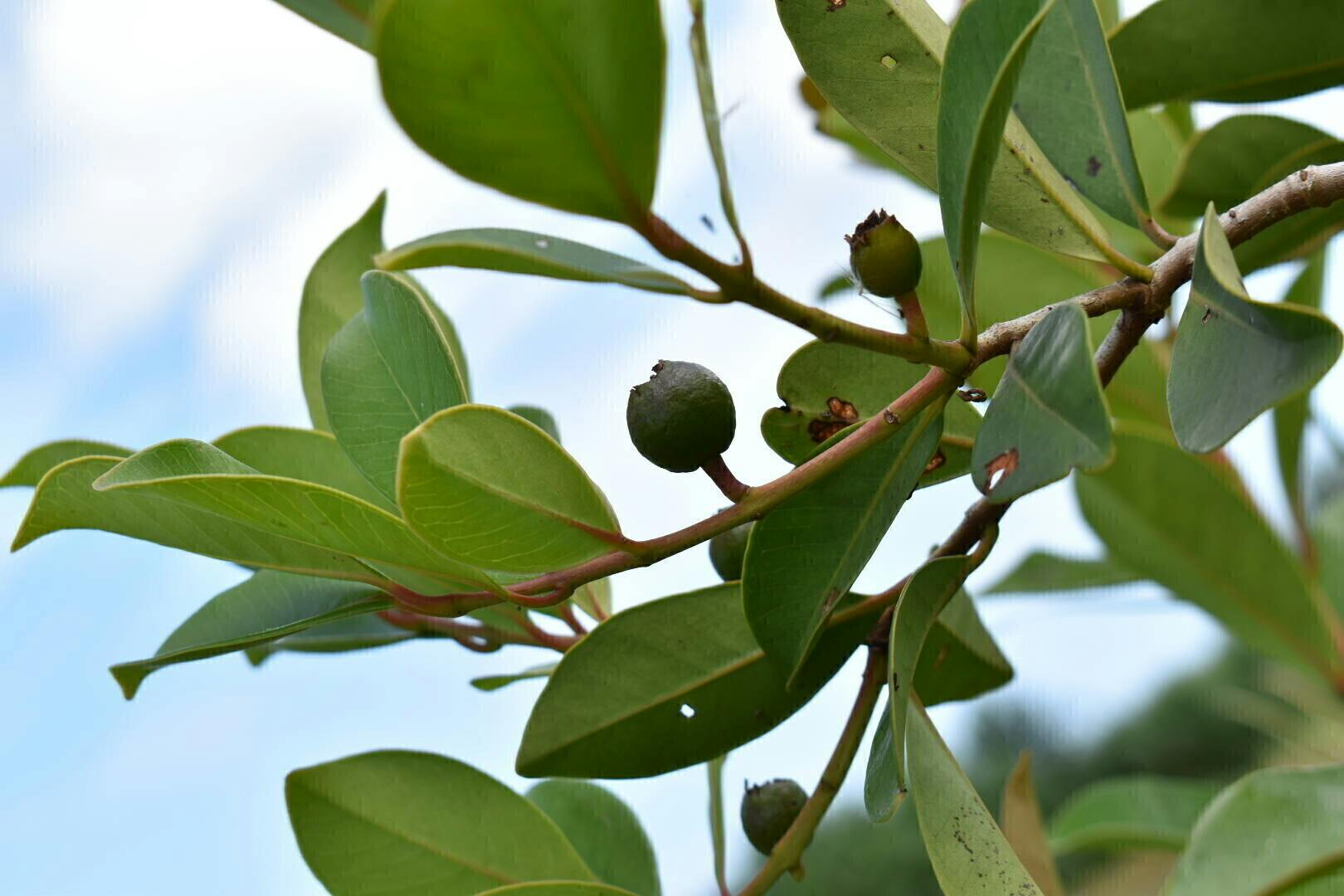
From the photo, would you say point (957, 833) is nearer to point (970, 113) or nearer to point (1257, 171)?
point (970, 113)

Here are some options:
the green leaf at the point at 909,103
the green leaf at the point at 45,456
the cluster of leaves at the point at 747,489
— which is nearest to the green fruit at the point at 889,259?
the cluster of leaves at the point at 747,489

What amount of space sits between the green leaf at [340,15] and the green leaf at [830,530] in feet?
1.07

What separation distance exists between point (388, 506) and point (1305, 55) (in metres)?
0.61

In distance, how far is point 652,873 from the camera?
87cm

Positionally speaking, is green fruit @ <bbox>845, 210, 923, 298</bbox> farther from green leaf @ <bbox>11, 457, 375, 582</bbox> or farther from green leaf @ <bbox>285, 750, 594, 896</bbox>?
green leaf @ <bbox>285, 750, 594, 896</bbox>

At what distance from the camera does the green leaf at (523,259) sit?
1.47 ft

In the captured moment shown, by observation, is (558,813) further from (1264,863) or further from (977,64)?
(977,64)

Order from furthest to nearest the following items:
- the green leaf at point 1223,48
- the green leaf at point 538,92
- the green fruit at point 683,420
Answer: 1. the green leaf at point 1223,48
2. the green fruit at point 683,420
3. the green leaf at point 538,92

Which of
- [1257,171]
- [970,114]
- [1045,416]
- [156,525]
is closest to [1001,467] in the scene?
[1045,416]

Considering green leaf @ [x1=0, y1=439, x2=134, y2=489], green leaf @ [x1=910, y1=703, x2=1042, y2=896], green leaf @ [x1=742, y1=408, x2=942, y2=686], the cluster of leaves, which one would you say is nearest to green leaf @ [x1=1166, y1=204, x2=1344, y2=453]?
the cluster of leaves

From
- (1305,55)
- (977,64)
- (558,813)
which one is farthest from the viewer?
(558,813)

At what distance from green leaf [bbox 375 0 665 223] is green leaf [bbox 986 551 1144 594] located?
927mm

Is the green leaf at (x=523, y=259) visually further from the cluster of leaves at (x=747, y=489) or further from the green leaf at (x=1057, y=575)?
the green leaf at (x=1057, y=575)

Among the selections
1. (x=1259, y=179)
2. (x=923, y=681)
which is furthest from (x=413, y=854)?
(x=1259, y=179)
